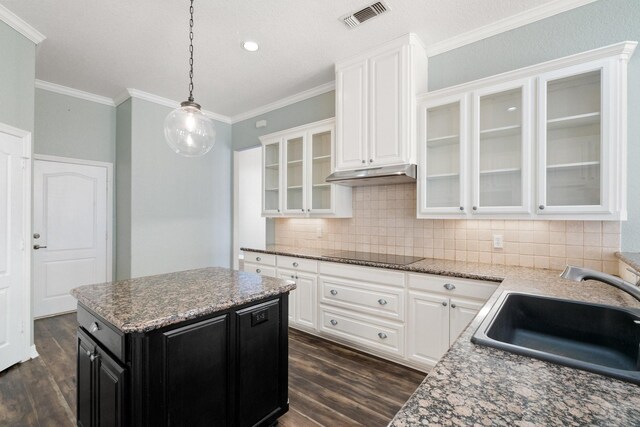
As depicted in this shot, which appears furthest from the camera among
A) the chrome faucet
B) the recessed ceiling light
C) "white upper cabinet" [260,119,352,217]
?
"white upper cabinet" [260,119,352,217]

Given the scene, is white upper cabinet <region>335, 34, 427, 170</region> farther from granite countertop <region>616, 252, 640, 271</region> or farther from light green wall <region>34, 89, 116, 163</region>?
light green wall <region>34, 89, 116, 163</region>

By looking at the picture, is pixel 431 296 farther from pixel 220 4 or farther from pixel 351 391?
pixel 220 4

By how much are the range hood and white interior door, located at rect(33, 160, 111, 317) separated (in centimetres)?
339

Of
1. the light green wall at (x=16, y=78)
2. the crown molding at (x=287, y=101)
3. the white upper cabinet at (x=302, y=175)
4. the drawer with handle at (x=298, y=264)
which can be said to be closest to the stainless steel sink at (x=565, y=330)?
the drawer with handle at (x=298, y=264)

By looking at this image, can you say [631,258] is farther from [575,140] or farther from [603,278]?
[603,278]

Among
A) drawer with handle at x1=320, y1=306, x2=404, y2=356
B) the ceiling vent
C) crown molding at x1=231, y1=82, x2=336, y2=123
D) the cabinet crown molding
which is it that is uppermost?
the ceiling vent

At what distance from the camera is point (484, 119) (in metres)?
2.40

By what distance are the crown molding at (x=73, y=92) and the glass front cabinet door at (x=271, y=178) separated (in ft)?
7.66

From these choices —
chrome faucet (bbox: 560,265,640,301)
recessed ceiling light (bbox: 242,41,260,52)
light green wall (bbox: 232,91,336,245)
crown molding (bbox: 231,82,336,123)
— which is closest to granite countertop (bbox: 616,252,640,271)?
chrome faucet (bbox: 560,265,640,301)

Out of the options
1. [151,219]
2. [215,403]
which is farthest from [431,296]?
[151,219]

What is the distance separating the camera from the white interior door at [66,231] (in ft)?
12.4

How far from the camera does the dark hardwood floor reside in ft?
6.49

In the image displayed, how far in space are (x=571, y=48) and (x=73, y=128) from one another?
214 inches

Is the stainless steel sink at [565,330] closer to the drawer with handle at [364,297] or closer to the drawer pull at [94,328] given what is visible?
the drawer with handle at [364,297]
